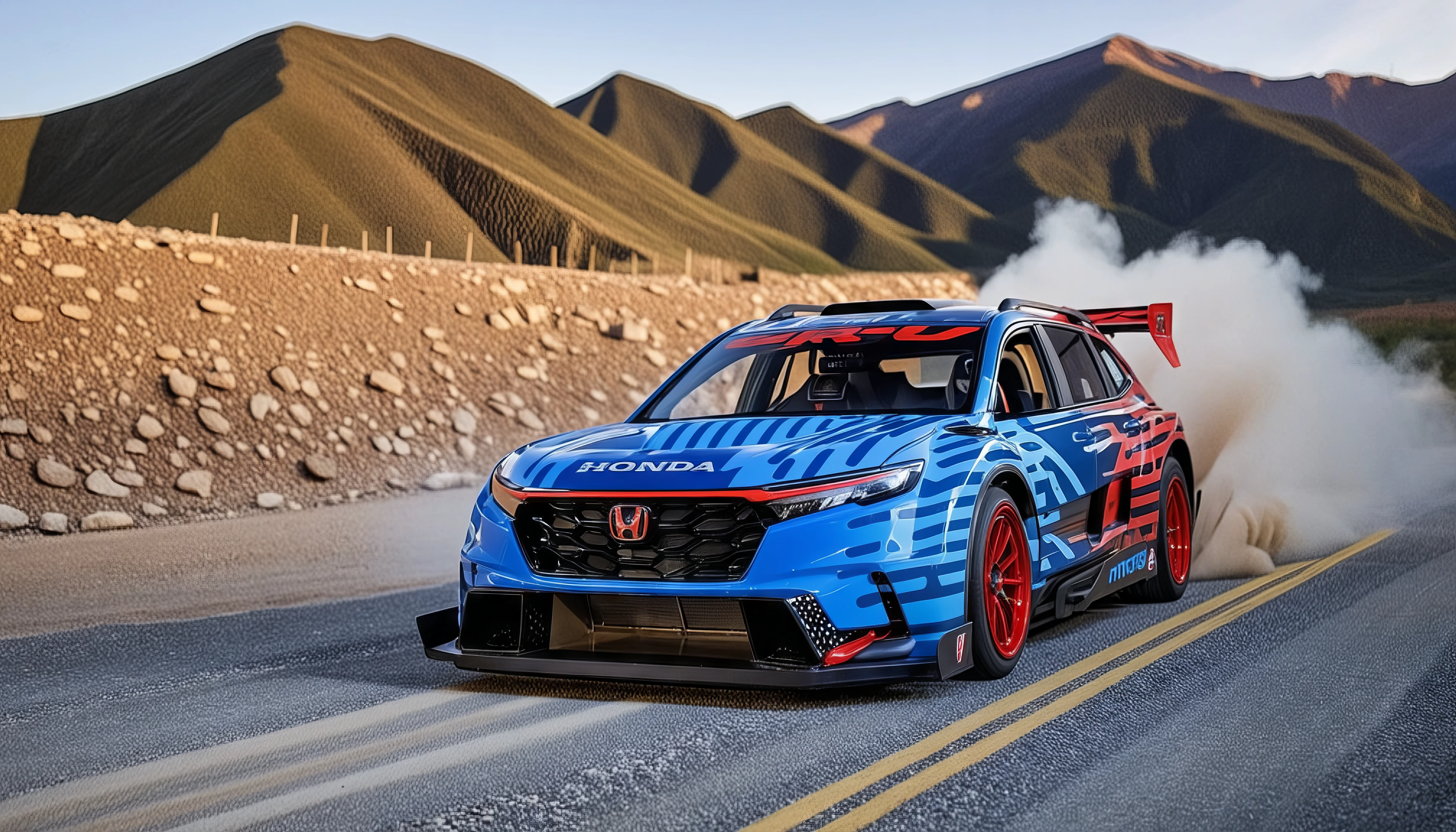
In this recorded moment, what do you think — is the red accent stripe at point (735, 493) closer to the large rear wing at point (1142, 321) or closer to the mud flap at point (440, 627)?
the mud flap at point (440, 627)

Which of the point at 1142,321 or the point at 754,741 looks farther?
the point at 1142,321

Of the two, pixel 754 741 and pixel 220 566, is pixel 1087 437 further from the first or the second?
pixel 220 566

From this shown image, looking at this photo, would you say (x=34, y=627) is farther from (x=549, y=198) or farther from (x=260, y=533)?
(x=549, y=198)

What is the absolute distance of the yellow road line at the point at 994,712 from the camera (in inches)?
158

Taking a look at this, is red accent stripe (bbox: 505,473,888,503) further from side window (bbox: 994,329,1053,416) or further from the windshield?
side window (bbox: 994,329,1053,416)

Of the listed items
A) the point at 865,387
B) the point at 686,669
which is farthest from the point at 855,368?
the point at 686,669

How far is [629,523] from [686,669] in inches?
24.2

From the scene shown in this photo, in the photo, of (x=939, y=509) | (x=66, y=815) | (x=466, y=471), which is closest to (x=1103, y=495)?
(x=939, y=509)

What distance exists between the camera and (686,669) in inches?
200

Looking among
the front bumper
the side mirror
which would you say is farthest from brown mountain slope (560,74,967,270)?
the front bumper

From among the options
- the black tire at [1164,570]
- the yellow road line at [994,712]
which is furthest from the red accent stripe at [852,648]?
the black tire at [1164,570]

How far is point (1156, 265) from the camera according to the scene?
56.5 ft

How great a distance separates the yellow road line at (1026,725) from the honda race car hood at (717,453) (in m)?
1.16

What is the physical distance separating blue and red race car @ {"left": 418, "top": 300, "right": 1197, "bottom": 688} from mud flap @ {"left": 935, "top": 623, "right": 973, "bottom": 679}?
0.01 meters
